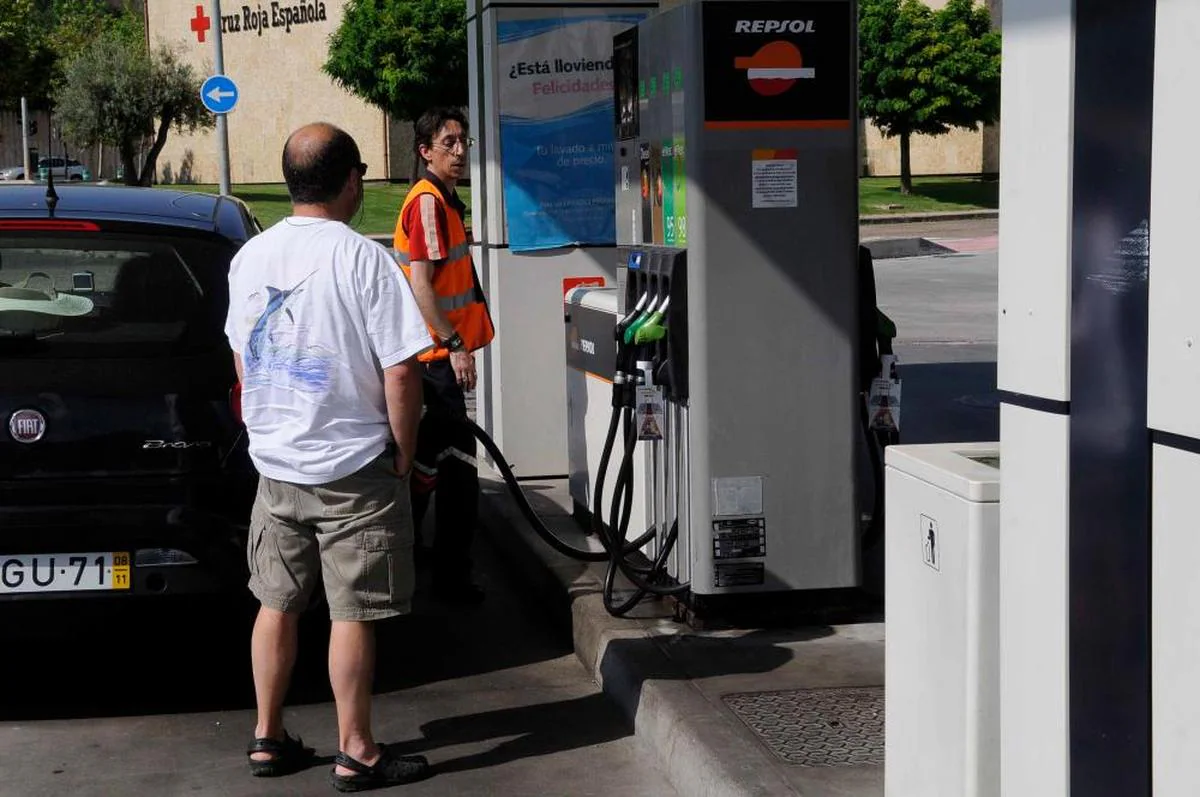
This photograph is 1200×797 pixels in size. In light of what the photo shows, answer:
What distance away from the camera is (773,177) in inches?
221

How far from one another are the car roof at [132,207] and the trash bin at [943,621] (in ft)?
9.51

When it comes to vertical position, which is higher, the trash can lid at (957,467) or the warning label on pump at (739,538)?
the trash can lid at (957,467)

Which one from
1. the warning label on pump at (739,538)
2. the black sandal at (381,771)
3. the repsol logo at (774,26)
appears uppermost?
the repsol logo at (774,26)

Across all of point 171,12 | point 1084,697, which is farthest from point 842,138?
point 171,12

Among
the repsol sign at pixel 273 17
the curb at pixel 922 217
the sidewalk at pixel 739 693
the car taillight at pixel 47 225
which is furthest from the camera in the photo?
the repsol sign at pixel 273 17

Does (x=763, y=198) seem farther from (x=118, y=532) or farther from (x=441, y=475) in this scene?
(x=118, y=532)

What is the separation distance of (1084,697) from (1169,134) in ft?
3.17

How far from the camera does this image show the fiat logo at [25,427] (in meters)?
5.04

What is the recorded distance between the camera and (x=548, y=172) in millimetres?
8539

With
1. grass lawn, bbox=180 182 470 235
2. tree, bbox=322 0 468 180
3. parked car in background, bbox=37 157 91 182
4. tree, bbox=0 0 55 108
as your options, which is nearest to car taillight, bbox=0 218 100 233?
parked car in background, bbox=37 157 91 182

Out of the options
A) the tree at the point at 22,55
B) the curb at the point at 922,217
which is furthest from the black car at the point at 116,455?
the tree at the point at 22,55

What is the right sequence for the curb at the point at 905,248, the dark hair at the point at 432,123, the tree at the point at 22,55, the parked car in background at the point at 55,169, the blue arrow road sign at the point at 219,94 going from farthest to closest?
the tree at the point at 22,55 → the curb at the point at 905,248 → the blue arrow road sign at the point at 219,94 → the dark hair at the point at 432,123 → the parked car in background at the point at 55,169

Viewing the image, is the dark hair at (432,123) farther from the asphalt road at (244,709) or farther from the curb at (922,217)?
the curb at (922,217)

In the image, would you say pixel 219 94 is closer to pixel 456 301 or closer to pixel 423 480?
pixel 456 301
